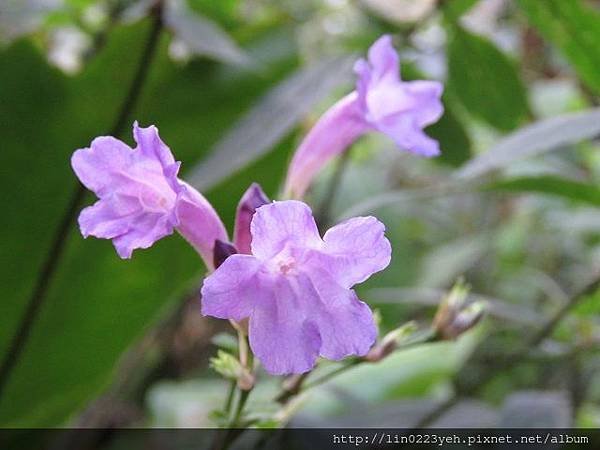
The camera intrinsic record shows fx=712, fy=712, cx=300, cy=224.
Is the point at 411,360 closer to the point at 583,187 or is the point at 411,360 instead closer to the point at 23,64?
the point at 583,187

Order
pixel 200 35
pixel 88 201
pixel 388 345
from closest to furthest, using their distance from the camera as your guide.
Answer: pixel 388 345
pixel 200 35
pixel 88 201

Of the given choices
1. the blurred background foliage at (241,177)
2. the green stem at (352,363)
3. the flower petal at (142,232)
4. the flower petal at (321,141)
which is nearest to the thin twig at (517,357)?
the blurred background foliage at (241,177)

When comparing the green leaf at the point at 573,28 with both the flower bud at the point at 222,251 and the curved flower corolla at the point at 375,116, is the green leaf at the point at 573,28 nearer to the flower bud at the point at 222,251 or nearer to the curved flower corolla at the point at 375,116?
the curved flower corolla at the point at 375,116

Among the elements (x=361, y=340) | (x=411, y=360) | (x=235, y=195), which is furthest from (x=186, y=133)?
(x=361, y=340)

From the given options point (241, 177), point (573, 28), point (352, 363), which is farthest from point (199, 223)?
point (241, 177)

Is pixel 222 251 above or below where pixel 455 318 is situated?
above

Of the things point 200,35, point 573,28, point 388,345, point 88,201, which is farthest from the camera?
point 88,201

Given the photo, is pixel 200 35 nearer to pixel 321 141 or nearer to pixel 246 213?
pixel 321 141
